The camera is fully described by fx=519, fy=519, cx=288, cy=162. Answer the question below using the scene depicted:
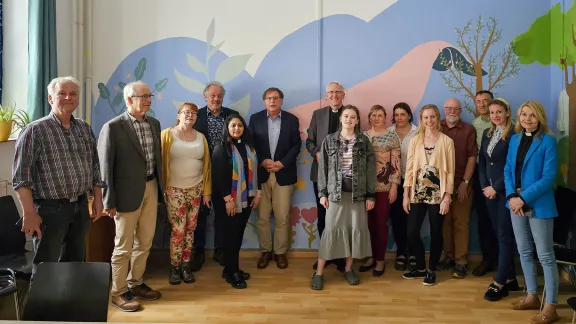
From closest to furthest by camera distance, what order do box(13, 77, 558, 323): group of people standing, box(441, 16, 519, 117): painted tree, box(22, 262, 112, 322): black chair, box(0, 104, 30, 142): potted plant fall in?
1. box(22, 262, 112, 322): black chair
2. box(13, 77, 558, 323): group of people standing
3. box(0, 104, 30, 142): potted plant
4. box(441, 16, 519, 117): painted tree

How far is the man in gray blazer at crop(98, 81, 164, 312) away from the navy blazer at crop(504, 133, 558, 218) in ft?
8.09

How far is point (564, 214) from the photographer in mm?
3852

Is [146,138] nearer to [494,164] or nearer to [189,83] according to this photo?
[189,83]

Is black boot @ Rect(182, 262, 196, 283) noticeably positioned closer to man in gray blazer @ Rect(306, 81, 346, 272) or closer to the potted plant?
man in gray blazer @ Rect(306, 81, 346, 272)

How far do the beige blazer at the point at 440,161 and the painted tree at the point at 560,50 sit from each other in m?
1.03

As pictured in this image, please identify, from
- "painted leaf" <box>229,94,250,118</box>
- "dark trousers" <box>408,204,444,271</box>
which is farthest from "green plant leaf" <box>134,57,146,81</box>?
"dark trousers" <box>408,204,444,271</box>

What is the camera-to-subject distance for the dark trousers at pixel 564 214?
3.80 meters

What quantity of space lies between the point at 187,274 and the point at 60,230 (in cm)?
150

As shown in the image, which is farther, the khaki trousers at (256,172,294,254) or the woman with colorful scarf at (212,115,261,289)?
the khaki trousers at (256,172,294,254)

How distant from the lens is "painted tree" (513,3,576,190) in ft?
13.7

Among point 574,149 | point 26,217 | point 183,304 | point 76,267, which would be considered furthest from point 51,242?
point 574,149

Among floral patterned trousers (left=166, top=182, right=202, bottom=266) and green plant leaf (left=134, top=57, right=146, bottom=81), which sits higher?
green plant leaf (left=134, top=57, right=146, bottom=81)

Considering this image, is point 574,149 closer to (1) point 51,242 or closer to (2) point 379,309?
(2) point 379,309

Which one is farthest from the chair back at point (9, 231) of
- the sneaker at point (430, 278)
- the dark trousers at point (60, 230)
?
the sneaker at point (430, 278)
